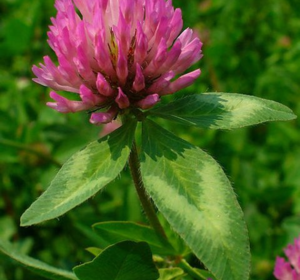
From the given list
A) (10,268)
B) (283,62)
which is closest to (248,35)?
(283,62)

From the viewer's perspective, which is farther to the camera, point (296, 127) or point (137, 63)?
point (296, 127)

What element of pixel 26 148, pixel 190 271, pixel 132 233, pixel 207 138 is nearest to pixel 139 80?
pixel 132 233

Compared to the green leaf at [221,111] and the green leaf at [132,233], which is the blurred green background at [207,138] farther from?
the green leaf at [221,111]

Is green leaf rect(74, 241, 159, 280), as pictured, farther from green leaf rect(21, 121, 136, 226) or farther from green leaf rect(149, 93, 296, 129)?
green leaf rect(149, 93, 296, 129)

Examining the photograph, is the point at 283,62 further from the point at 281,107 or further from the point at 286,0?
the point at 281,107

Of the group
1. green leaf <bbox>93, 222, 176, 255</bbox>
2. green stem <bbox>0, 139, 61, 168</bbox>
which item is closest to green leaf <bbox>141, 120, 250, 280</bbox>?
green leaf <bbox>93, 222, 176, 255</bbox>

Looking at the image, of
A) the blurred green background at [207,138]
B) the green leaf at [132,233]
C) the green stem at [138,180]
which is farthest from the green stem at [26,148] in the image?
the green stem at [138,180]
